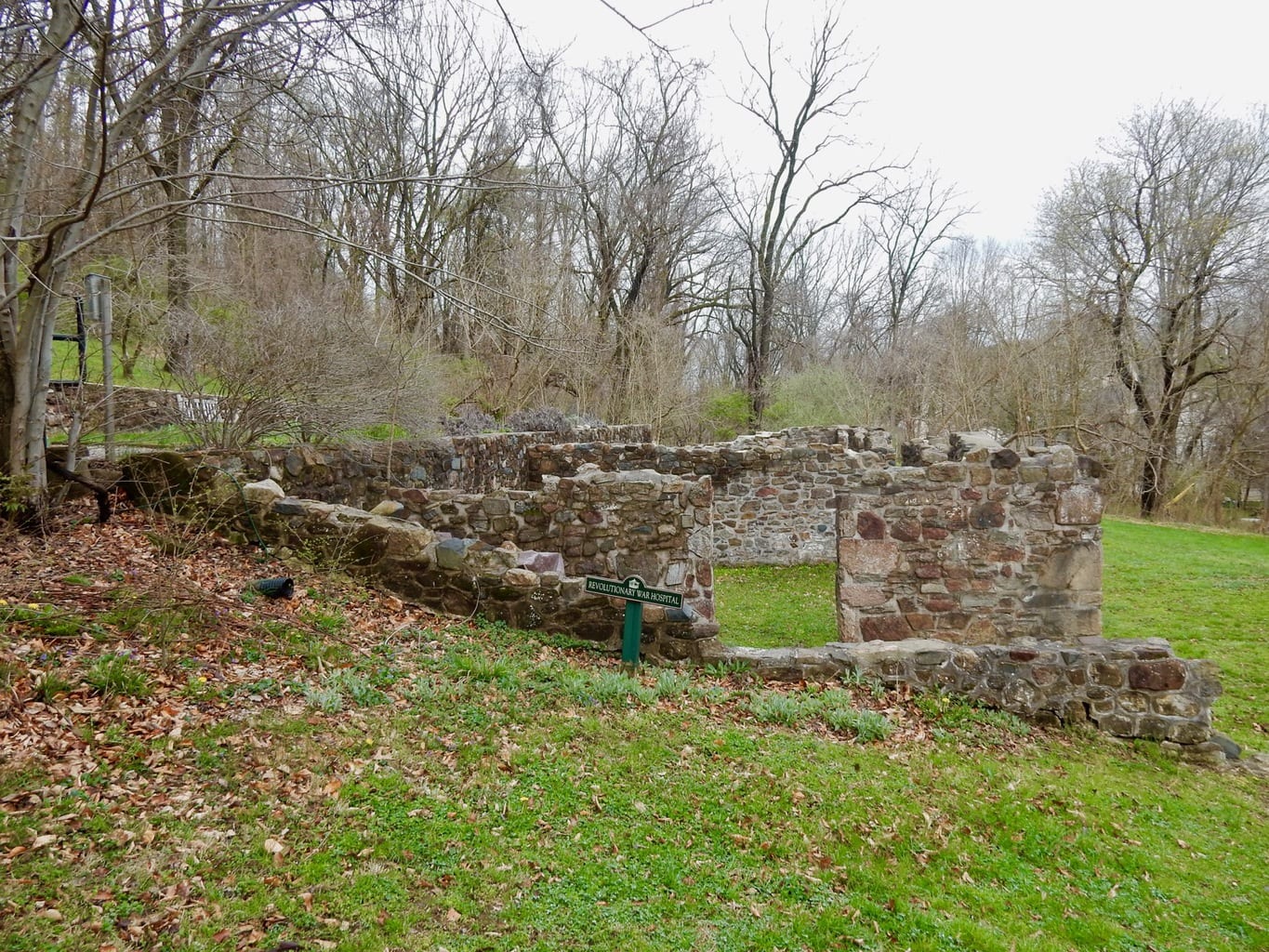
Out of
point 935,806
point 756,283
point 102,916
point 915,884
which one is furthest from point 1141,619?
point 756,283

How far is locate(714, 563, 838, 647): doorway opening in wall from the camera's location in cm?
834

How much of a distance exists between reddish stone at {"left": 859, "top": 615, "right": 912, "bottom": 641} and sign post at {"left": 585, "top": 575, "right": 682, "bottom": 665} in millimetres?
2914

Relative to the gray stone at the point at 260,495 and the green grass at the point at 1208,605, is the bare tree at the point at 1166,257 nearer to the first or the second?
the green grass at the point at 1208,605

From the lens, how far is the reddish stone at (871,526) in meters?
7.55

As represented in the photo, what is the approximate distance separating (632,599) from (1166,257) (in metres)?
24.3

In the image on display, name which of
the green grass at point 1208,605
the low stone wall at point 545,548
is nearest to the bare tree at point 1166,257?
the green grass at point 1208,605

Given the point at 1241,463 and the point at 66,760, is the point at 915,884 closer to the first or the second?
the point at 66,760

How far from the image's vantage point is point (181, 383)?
9.35m

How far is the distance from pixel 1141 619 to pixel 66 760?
11095 millimetres

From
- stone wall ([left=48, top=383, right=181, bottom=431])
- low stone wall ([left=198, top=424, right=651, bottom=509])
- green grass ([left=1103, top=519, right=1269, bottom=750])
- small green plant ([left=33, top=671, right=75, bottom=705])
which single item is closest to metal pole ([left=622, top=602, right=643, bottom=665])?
small green plant ([left=33, top=671, right=75, bottom=705])

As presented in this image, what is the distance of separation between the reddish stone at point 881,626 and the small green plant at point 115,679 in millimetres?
6245

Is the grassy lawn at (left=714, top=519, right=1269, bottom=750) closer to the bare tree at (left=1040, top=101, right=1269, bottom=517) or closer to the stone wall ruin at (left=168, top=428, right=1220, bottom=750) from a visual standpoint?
the stone wall ruin at (left=168, top=428, right=1220, bottom=750)

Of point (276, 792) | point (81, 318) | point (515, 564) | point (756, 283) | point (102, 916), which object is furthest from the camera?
point (756, 283)

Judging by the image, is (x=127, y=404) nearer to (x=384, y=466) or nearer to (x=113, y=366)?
(x=113, y=366)
